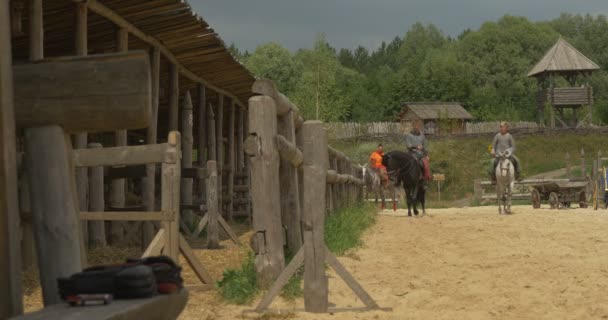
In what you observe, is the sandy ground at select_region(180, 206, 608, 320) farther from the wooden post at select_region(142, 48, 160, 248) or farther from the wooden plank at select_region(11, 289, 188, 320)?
the wooden plank at select_region(11, 289, 188, 320)

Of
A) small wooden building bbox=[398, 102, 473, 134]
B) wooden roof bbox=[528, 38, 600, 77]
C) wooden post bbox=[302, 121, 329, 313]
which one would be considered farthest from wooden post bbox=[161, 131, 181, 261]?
small wooden building bbox=[398, 102, 473, 134]

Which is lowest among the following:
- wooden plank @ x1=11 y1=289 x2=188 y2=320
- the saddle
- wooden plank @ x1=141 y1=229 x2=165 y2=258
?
wooden plank @ x1=141 y1=229 x2=165 y2=258

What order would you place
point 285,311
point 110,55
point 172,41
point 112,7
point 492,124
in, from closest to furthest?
point 110,55, point 285,311, point 112,7, point 172,41, point 492,124

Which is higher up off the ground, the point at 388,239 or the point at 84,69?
the point at 84,69

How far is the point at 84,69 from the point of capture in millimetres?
3434

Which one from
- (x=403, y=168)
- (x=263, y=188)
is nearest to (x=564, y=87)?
(x=403, y=168)

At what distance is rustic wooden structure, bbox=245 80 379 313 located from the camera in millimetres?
6762

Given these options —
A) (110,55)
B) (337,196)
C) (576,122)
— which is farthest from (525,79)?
(110,55)

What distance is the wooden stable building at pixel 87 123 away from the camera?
3.40 m

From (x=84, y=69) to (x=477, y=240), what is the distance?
372 inches

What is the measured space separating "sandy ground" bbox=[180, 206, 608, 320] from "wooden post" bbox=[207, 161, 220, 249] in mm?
1960

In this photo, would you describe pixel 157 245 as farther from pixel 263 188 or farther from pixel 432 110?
pixel 432 110

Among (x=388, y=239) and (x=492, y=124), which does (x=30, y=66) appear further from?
(x=492, y=124)

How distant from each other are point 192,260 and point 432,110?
65.8m
